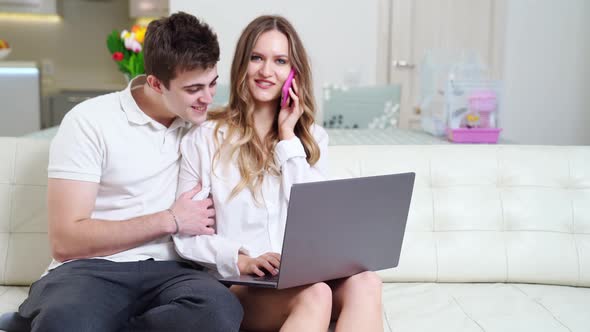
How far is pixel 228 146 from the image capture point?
177cm

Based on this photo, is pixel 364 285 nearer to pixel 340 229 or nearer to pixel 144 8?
pixel 340 229

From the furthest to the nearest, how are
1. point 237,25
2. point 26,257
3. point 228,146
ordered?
point 237,25, point 26,257, point 228,146

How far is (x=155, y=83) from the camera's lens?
1687 millimetres

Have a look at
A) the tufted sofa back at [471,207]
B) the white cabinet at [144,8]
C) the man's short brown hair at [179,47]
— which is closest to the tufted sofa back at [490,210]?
the tufted sofa back at [471,207]

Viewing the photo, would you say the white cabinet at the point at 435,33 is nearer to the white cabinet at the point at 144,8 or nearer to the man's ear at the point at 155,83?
the white cabinet at the point at 144,8

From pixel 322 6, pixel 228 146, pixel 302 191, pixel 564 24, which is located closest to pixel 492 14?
pixel 564 24

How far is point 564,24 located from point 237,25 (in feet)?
8.11

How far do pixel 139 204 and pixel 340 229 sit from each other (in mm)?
514

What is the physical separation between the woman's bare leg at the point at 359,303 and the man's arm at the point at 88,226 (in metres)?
0.38

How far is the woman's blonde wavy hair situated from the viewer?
70.2 inches

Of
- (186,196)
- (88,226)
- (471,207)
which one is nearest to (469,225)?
(471,207)

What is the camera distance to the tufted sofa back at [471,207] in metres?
1.94

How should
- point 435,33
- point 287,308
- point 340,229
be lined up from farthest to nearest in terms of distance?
point 435,33 → point 287,308 → point 340,229

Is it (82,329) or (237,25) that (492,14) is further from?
(82,329)
